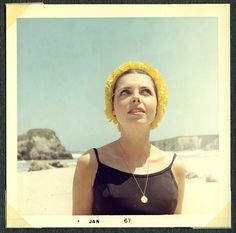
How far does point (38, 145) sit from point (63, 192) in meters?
0.19

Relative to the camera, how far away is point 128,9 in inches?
56.7

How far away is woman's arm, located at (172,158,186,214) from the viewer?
4.67 feet

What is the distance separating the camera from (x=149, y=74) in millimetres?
1419

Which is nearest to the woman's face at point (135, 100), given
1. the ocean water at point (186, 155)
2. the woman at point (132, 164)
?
the woman at point (132, 164)

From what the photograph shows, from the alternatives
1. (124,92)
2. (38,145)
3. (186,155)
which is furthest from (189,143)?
(38,145)

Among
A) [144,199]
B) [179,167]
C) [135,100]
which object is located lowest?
[144,199]

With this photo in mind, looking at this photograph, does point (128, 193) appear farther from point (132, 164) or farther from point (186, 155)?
point (186, 155)

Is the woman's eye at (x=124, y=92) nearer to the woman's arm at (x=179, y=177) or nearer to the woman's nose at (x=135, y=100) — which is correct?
the woman's nose at (x=135, y=100)

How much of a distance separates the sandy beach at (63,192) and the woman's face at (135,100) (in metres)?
0.22

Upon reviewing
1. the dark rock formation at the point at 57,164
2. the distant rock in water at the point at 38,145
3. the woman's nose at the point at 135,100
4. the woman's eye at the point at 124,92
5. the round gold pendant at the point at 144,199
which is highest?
the woman's eye at the point at 124,92

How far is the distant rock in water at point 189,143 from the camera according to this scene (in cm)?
142

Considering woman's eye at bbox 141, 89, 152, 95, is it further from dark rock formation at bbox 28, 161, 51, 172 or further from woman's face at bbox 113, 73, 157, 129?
dark rock formation at bbox 28, 161, 51, 172
